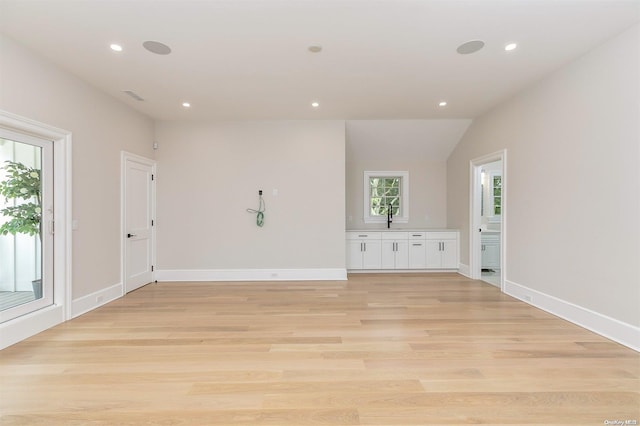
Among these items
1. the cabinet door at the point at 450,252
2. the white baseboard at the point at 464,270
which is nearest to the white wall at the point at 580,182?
the white baseboard at the point at 464,270

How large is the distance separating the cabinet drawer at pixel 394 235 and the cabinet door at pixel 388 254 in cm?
8

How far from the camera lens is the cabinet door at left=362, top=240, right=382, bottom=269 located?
227 inches

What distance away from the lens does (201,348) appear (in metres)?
2.65

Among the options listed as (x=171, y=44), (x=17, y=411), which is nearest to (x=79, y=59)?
(x=171, y=44)

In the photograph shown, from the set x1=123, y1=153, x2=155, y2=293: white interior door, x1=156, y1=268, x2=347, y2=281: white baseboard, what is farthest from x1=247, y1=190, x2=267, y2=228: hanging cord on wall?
x1=123, y1=153, x2=155, y2=293: white interior door

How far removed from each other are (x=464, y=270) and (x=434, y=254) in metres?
0.58

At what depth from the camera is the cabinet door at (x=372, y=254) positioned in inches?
227

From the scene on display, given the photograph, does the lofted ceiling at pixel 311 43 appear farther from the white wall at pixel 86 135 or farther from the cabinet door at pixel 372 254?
the cabinet door at pixel 372 254

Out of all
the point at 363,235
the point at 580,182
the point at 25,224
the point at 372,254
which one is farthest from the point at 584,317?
the point at 25,224

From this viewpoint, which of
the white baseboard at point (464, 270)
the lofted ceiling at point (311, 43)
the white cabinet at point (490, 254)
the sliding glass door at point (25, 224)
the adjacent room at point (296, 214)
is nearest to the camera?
the adjacent room at point (296, 214)

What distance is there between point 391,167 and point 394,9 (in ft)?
14.1

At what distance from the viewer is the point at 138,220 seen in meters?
4.73

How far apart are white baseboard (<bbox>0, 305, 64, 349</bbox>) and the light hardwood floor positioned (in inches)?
3.8

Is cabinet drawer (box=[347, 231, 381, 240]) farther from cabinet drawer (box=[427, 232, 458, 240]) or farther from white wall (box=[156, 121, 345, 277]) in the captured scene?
cabinet drawer (box=[427, 232, 458, 240])
